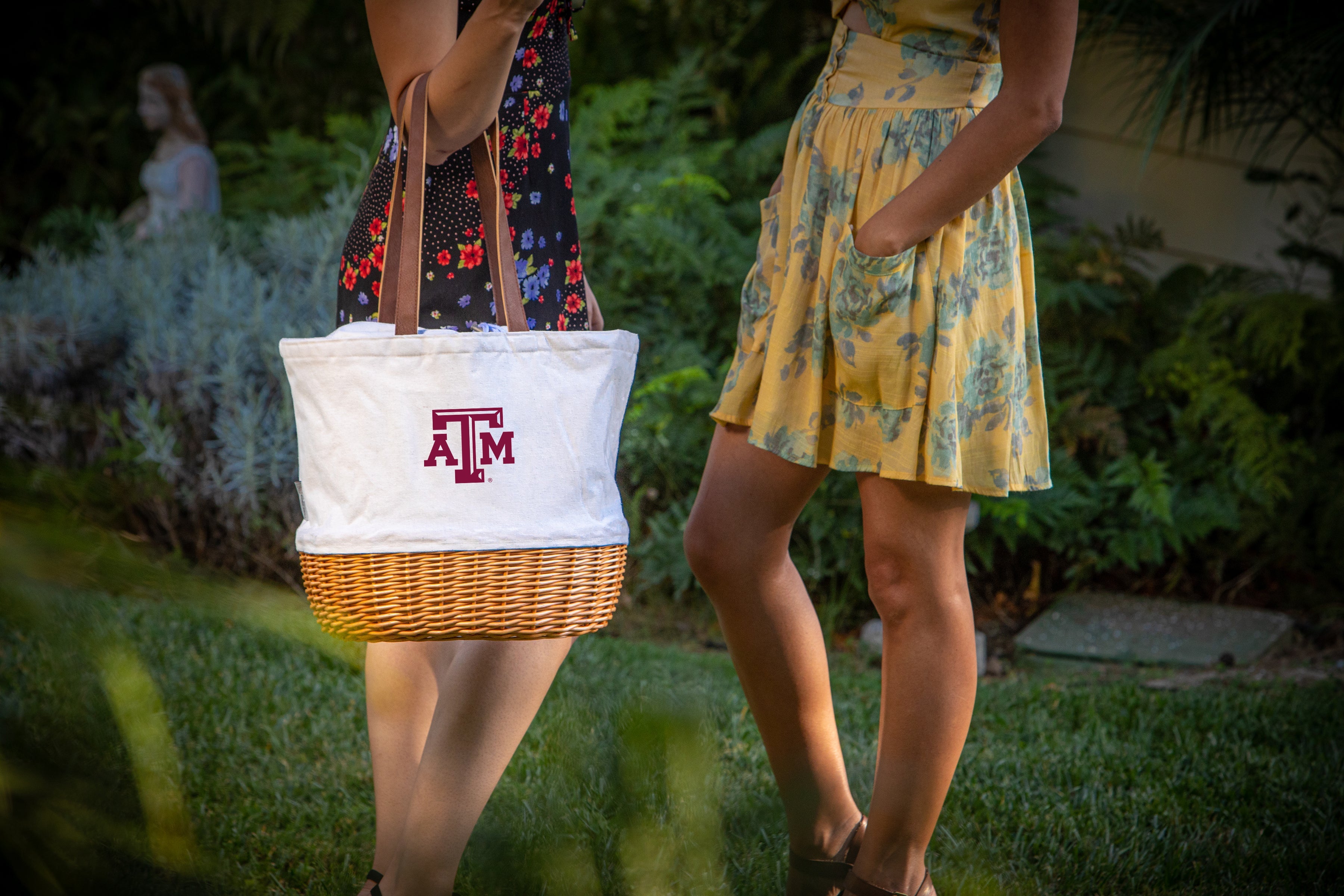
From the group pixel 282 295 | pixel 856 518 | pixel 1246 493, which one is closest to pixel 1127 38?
pixel 1246 493

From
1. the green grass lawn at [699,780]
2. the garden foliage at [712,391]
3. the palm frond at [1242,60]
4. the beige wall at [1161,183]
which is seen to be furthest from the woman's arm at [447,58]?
the beige wall at [1161,183]

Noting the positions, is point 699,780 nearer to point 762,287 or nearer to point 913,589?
point 913,589

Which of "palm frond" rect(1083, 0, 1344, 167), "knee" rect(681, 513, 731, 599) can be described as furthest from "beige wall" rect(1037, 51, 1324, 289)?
"knee" rect(681, 513, 731, 599)

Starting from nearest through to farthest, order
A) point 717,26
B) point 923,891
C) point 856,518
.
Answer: point 923,891 < point 856,518 < point 717,26

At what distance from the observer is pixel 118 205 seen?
7094mm

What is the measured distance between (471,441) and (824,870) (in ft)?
3.15

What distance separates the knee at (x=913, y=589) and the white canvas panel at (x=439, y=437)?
51 cm

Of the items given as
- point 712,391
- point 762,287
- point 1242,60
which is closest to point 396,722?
point 762,287

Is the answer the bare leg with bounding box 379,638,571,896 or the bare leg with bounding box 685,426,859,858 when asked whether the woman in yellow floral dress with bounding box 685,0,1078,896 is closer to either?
the bare leg with bounding box 685,426,859,858

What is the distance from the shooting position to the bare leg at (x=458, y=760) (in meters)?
1.47

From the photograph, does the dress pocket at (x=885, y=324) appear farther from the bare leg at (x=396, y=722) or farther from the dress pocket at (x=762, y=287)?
the bare leg at (x=396, y=722)

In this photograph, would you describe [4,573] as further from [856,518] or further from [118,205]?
[118,205]

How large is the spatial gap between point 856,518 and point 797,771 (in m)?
1.97

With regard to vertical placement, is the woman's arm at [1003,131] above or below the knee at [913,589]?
above
